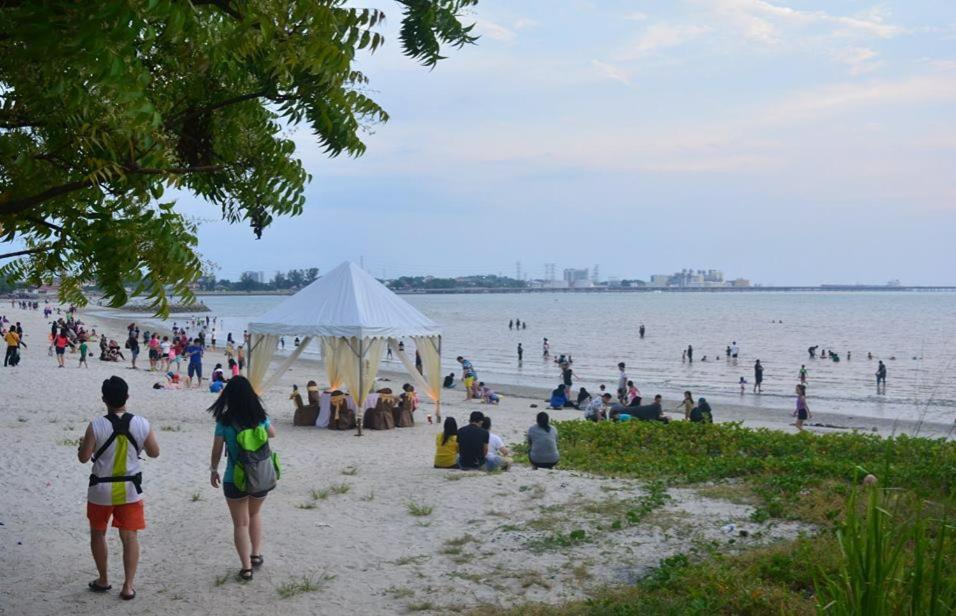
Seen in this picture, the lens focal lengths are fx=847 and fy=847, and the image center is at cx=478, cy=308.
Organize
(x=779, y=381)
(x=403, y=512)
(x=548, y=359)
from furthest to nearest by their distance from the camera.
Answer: (x=548, y=359)
(x=779, y=381)
(x=403, y=512)

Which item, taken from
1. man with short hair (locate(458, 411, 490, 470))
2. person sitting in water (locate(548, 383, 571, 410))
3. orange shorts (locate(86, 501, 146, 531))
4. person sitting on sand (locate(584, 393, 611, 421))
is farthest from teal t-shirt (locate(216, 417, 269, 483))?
person sitting in water (locate(548, 383, 571, 410))

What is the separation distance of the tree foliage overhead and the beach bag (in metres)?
1.60

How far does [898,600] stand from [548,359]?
49.9 meters

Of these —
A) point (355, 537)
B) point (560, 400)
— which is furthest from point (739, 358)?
point (355, 537)

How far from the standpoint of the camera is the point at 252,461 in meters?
6.39

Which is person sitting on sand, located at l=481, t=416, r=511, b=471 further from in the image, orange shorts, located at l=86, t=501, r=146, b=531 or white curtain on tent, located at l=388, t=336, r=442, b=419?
white curtain on tent, located at l=388, t=336, r=442, b=419

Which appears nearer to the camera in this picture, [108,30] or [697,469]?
[108,30]

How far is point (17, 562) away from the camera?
7289 mm

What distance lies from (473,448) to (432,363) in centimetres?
817

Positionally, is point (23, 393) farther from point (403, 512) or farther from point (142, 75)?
point (142, 75)

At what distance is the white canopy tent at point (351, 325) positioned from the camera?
16.8 m

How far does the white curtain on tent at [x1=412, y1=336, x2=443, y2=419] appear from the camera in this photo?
19.0 metres

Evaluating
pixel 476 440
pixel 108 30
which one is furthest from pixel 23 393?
pixel 108 30

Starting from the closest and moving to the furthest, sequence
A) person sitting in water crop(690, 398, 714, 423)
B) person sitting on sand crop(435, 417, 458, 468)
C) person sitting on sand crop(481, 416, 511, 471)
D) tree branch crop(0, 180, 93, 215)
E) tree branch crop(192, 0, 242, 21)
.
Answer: tree branch crop(0, 180, 93, 215) → tree branch crop(192, 0, 242, 21) → person sitting on sand crop(481, 416, 511, 471) → person sitting on sand crop(435, 417, 458, 468) → person sitting in water crop(690, 398, 714, 423)
